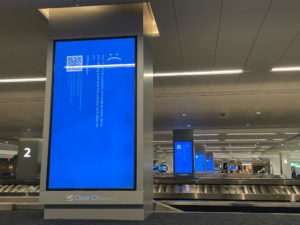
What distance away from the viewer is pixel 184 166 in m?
18.1

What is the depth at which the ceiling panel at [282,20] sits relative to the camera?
13.5 ft

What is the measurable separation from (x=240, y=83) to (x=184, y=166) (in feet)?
34.3

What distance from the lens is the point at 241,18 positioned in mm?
4500

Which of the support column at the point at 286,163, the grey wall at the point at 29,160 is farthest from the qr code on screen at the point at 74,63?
the support column at the point at 286,163

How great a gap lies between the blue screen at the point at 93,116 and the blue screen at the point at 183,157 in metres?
15.1

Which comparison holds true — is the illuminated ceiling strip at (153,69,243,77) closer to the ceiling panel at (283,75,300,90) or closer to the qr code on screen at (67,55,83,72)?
the ceiling panel at (283,75,300,90)

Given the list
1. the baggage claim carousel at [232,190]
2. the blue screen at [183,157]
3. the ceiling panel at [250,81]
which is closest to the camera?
the ceiling panel at [250,81]

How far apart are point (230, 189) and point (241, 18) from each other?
8.35m

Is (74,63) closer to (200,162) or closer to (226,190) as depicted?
(226,190)

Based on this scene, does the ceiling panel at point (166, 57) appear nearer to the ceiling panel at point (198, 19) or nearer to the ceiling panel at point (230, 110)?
the ceiling panel at point (198, 19)

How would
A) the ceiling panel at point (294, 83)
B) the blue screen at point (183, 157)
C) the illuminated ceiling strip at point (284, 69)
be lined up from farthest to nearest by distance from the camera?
the blue screen at point (183, 157)
the ceiling panel at point (294, 83)
the illuminated ceiling strip at point (284, 69)

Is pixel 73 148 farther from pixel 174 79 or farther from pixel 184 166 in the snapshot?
pixel 184 166

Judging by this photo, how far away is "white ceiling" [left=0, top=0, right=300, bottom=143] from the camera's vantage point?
422 cm

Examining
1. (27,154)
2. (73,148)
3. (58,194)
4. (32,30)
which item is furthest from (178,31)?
(27,154)
